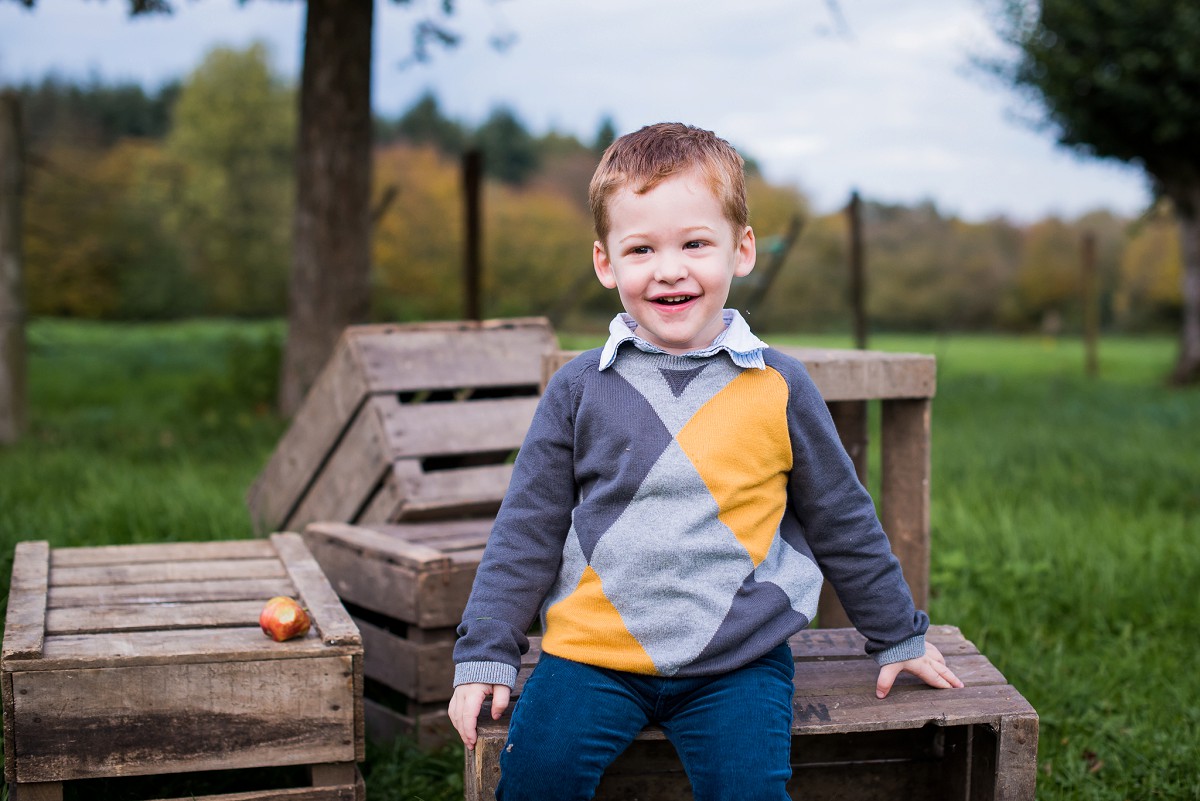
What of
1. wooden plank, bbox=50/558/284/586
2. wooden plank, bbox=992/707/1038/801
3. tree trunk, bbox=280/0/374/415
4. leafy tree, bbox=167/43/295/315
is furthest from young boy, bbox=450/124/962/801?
leafy tree, bbox=167/43/295/315

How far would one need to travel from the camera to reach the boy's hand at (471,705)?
5.99ft

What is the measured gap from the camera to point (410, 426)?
3266mm

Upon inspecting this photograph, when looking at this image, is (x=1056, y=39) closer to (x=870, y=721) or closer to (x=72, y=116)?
(x=870, y=721)

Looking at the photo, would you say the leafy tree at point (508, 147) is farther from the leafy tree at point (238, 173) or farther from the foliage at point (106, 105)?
the foliage at point (106, 105)

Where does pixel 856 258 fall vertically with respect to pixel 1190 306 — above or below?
above

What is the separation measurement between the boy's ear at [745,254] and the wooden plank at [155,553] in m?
1.57

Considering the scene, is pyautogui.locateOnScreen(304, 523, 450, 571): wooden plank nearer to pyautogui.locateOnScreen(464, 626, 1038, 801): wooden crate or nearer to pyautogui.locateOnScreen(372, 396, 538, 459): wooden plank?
pyautogui.locateOnScreen(372, 396, 538, 459): wooden plank

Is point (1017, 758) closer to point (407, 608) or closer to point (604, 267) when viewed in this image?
point (604, 267)

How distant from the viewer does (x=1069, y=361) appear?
20344 millimetres

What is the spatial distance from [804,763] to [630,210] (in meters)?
1.18

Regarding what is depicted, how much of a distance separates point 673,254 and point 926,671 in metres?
0.89

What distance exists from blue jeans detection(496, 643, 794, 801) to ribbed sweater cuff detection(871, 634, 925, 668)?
0.75ft

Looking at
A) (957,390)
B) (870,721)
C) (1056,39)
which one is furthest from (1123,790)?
(1056,39)

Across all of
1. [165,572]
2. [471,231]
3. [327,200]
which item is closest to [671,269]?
[165,572]
